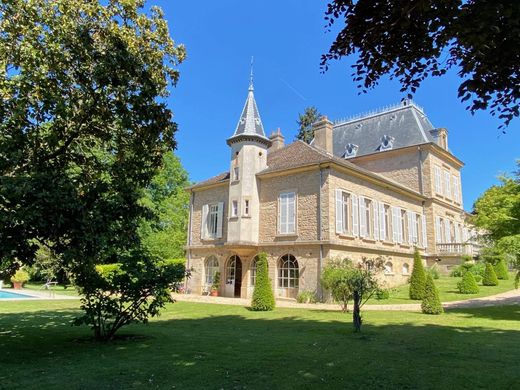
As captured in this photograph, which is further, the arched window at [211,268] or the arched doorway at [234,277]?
the arched window at [211,268]

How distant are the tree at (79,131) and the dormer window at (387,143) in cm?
2316

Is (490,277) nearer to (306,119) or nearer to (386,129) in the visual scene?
(386,129)

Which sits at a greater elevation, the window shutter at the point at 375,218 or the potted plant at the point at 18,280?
the window shutter at the point at 375,218

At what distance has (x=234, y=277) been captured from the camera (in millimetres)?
21312

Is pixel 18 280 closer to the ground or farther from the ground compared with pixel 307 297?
farther from the ground

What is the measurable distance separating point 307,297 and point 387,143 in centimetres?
1598

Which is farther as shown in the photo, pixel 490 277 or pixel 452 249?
pixel 452 249

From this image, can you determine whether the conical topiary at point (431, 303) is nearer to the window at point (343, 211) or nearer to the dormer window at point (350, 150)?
the window at point (343, 211)

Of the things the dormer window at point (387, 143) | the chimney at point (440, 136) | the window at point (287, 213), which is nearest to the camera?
the window at point (287, 213)

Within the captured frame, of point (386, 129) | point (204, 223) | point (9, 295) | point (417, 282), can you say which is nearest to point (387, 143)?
point (386, 129)

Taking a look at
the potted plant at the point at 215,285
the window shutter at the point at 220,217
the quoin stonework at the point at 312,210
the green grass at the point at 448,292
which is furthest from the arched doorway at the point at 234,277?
the green grass at the point at 448,292

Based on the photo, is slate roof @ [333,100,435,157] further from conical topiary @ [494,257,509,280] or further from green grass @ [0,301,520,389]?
green grass @ [0,301,520,389]

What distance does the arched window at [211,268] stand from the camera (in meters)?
22.3

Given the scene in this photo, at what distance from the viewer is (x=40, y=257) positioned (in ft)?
73.5
